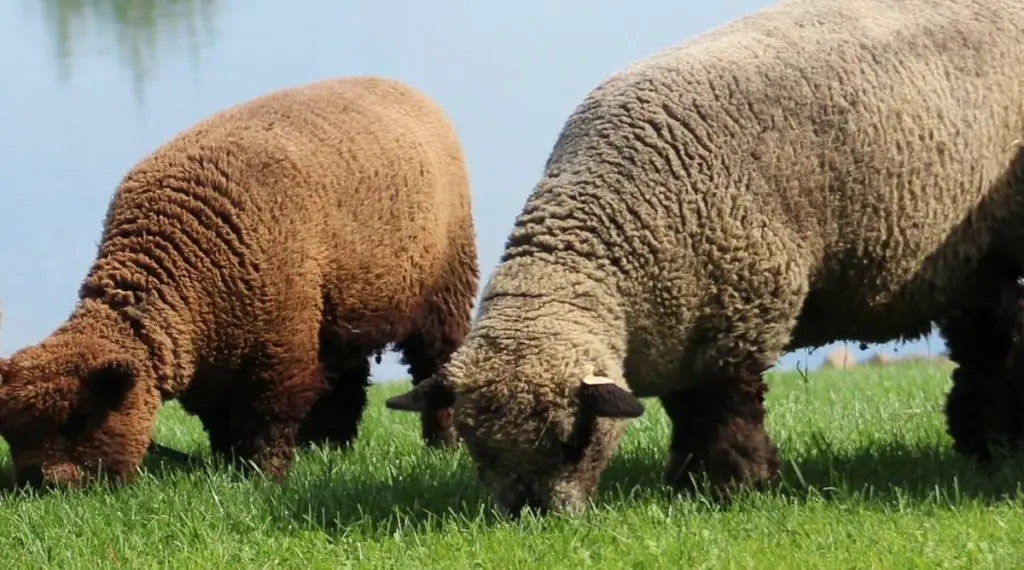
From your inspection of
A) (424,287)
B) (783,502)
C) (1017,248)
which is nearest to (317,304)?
(424,287)

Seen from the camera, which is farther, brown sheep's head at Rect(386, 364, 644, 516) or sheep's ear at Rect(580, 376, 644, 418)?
brown sheep's head at Rect(386, 364, 644, 516)

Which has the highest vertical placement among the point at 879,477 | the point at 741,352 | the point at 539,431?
the point at 741,352

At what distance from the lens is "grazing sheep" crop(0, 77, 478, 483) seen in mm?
8398

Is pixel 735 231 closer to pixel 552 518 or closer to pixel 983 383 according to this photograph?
pixel 552 518

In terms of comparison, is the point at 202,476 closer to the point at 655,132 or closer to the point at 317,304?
the point at 317,304

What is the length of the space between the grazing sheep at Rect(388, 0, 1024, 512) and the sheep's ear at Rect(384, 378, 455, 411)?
0.03 ft

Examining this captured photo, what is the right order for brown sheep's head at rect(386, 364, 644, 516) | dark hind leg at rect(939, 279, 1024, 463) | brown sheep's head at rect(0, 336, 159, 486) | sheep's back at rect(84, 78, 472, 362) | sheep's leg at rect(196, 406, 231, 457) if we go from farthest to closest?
sheep's leg at rect(196, 406, 231, 457) → sheep's back at rect(84, 78, 472, 362) → brown sheep's head at rect(0, 336, 159, 486) → dark hind leg at rect(939, 279, 1024, 463) → brown sheep's head at rect(386, 364, 644, 516)

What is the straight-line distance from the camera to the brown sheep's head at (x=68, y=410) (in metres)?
8.27

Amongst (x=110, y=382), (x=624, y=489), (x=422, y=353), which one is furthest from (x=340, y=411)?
(x=624, y=489)

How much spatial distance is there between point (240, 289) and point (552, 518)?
106 inches

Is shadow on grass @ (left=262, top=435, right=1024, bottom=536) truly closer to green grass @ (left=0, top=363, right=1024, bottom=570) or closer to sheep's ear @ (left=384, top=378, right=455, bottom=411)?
green grass @ (left=0, top=363, right=1024, bottom=570)

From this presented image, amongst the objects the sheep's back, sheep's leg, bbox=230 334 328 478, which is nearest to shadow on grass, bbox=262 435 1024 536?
sheep's leg, bbox=230 334 328 478

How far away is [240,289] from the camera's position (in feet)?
28.8

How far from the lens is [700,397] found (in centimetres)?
740
